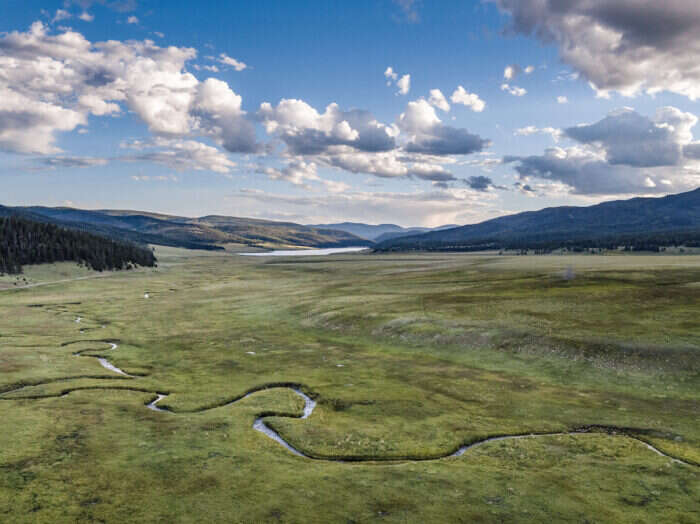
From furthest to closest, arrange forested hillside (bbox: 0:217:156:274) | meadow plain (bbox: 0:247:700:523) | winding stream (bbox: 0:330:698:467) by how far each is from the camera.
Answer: forested hillside (bbox: 0:217:156:274) < winding stream (bbox: 0:330:698:467) < meadow plain (bbox: 0:247:700:523)

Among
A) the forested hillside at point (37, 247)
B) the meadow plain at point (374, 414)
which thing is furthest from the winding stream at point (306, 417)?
the forested hillside at point (37, 247)

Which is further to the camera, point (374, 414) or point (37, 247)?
point (37, 247)

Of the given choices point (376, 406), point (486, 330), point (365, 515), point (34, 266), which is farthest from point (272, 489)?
point (34, 266)

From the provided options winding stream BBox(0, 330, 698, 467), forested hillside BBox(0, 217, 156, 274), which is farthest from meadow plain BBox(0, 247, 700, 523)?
forested hillside BBox(0, 217, 156, 274)

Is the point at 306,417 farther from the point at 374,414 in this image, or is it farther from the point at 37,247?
the point at 37,247

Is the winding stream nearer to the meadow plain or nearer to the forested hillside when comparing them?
the meadow plain

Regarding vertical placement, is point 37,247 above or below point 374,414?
above

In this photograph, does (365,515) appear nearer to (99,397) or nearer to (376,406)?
(376,406)

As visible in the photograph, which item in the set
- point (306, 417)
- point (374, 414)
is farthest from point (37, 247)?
point (374, 414)
